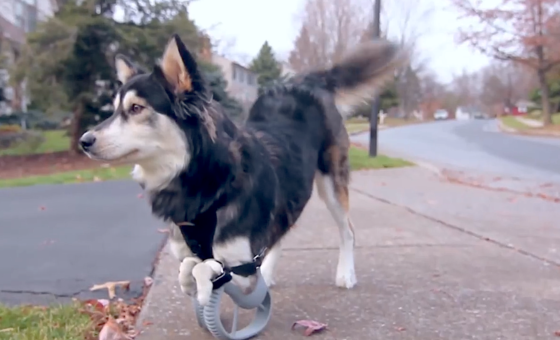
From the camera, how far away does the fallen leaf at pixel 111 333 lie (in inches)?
139

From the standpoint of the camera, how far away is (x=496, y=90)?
101 m

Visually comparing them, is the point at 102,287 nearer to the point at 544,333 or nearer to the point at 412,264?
the point at 412,264

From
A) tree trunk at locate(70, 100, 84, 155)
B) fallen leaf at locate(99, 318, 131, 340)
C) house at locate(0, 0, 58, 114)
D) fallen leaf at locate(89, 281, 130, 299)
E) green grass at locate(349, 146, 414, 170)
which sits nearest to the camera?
fallen leaf at locate(99, 318, 131, 340)

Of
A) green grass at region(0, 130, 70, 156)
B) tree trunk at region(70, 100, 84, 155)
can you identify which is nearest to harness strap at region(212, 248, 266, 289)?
tree trunk at region(70, 100, 84, 155)

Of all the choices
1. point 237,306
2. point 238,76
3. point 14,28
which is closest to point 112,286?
point 237,306

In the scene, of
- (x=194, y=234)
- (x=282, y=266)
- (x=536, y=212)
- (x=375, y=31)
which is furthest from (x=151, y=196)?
(x=375, y=31)

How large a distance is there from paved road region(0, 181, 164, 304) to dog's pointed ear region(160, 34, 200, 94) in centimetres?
200

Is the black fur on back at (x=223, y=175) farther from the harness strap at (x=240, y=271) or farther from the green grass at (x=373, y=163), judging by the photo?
the green grass at (x=373, y=163)

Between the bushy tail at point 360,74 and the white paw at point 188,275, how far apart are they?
2.25 m

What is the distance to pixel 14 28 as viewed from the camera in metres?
36.4

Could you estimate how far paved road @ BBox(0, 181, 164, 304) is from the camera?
4.74m

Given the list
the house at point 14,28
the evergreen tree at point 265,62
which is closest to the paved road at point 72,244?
the house at point 14,28

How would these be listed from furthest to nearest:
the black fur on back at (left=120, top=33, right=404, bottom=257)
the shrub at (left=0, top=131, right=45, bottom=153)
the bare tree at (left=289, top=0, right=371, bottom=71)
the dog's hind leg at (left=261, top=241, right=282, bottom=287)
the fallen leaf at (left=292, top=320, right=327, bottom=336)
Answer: the bare tree at (left=289, top=0, right=371, bottom=71) < the shrub at (left=0, top=131, right=45, bottom=153) < the dog's hind leg at (left=261, top=241, right=282, bottom=287) < the fallen leaf at (left=292, top=320, right=327, bottom=336) < the black fur on back at (left=120, top=33, right=404, bottom=257)

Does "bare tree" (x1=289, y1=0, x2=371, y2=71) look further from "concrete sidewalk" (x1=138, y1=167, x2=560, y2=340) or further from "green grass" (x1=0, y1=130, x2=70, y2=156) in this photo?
"concrete sidewalk" (x1=138, y1=167, x2=560, y2=340)
